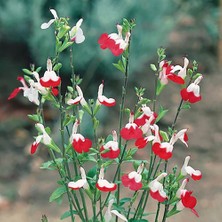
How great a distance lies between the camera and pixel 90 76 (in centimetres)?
505

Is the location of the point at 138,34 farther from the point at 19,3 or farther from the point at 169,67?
the point at 169,67

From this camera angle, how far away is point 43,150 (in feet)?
15.4

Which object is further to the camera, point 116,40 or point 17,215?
point 17,215

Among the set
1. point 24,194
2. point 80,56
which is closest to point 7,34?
point 80,56

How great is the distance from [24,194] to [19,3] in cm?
148

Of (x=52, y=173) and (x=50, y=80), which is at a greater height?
(x=52, y=173)

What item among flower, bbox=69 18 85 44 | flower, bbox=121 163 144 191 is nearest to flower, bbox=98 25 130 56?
flower, bbox=69 18 85 44

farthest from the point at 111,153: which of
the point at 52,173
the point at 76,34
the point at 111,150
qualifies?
the point at 52,173

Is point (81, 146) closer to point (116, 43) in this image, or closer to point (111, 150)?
point (111, 150)

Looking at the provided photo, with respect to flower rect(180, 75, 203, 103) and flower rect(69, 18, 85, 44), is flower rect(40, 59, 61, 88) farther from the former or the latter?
flower rect(180, 75, 203, 103)

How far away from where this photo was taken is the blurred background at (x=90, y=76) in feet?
13.8

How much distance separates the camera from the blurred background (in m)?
4.21

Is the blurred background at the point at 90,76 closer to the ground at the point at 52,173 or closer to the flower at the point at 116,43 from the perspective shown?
the ground at the point at 52,173

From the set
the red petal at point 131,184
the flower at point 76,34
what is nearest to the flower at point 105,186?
the red petal at point 131,184
